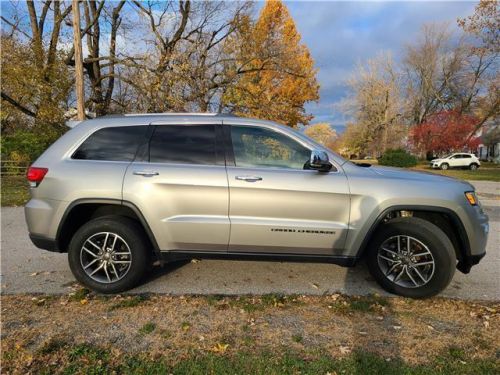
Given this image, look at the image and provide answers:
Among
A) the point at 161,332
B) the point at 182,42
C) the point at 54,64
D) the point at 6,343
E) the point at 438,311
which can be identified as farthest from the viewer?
the point at 182,42

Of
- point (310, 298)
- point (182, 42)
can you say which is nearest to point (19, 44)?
point (182, 42)

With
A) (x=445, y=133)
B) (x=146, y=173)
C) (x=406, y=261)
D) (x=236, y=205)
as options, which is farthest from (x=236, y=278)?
(x=445, y=133)

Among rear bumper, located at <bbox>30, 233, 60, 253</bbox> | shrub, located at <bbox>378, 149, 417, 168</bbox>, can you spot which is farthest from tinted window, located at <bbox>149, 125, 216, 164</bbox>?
shrub, located at <bbox>378, 149, 417, 168</bbox>

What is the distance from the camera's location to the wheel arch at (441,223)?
3.99m

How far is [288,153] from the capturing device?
419 cm

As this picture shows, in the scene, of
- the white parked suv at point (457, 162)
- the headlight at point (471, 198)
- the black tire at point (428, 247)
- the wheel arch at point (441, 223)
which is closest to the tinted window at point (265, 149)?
the wheel arch at point (441, 223)

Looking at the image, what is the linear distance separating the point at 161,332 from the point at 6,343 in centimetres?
122

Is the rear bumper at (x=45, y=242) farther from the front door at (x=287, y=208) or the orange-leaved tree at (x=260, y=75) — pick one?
the orange-leaved tree at (x=260, y=75)

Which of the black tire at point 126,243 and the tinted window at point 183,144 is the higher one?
the tinted window at point 183,144

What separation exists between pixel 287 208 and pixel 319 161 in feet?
1.93

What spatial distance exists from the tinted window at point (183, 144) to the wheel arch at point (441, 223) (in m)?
1.85

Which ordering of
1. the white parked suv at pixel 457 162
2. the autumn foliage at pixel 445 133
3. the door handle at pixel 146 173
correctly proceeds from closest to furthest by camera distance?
the door handle at pixel 146 173 < the white parked suv at pixel 457 162 < the autumn foliage at pixel 445 133

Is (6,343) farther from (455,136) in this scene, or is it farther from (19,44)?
(455,136)

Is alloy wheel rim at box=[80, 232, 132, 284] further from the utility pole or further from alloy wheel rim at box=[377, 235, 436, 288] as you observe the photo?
the utility pole
